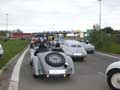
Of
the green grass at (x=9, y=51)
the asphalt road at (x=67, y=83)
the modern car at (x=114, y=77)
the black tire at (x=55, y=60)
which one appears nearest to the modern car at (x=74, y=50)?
the green grass at (x=9, y=51)

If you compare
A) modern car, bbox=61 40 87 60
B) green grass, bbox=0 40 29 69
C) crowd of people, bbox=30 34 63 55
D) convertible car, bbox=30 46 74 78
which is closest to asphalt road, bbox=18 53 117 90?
convertible car, bbox=30 46 74 78

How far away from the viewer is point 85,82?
1208 centimetres

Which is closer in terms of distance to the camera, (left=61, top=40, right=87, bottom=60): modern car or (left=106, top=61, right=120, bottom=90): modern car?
(left=106, top=61, right=120, bottom=90): modern car

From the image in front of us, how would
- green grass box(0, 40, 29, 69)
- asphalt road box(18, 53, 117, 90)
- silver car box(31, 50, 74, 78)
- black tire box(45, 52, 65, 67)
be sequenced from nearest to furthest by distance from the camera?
1. asphalt road box(18, 53, 117, 90)
2. silver car box(31, 50, 74, 78)
3. black tire box(45, 52, 65, 67)
4. green grass box(0, 40, 29, 69)

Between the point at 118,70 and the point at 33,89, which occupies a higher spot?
the point at 118,70

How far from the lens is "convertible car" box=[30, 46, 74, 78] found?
1207 centimetres

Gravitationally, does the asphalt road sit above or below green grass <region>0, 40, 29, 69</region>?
below

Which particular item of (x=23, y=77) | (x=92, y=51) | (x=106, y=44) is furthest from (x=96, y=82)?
(x=106, y=44)

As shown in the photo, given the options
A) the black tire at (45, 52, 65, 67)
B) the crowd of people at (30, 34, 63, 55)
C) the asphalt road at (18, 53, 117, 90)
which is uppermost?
the crowd of people at (30, 34, 63, 55)

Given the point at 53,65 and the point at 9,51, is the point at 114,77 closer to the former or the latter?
the point at 53,65

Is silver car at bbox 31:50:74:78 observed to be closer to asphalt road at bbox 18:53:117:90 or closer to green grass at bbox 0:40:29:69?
asphalt road at bbox 18:53:117:90

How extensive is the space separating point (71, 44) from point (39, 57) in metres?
9.68

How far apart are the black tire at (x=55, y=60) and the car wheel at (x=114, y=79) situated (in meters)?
2.36

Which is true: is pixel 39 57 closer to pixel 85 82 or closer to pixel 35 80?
pixel 35 80
